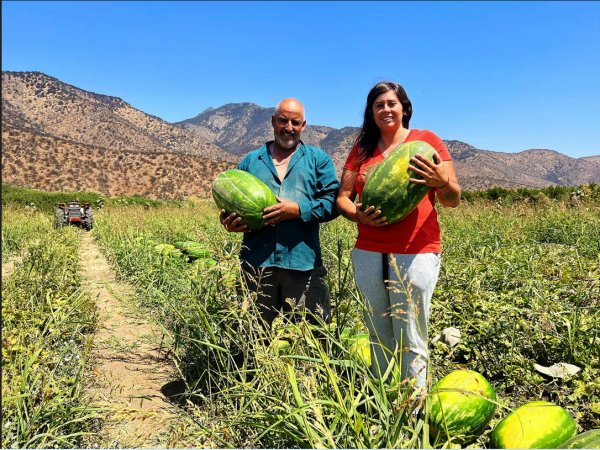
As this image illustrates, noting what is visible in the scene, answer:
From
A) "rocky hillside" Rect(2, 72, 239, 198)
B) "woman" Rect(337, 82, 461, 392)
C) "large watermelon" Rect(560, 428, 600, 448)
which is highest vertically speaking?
"rocky hillside" Rect(2, 72, 239, 198)

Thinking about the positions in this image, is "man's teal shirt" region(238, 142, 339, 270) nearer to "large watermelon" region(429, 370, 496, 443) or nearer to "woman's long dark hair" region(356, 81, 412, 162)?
"woman's long dark hair" region(356, 81, 412, 162)

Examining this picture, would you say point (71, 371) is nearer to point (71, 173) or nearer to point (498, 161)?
point (71, 173)

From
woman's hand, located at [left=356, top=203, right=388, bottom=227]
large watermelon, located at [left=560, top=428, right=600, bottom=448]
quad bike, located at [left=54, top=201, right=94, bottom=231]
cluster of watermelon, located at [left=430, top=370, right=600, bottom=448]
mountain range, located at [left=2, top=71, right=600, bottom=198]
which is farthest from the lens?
mountain range, located at [left=2, top=71, right=600, bottom=198]

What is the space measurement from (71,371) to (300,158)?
2.25 metres

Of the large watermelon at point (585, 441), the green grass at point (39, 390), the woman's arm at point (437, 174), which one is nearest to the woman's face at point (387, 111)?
the woman's arm at point (437, 174)

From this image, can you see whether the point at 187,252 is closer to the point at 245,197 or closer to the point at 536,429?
the point at 245,197

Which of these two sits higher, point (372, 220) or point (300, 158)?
point (300, 158)

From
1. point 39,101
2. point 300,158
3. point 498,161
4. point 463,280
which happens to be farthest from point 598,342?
point 498,161

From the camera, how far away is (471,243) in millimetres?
7023

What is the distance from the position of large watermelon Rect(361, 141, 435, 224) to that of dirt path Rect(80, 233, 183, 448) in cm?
151

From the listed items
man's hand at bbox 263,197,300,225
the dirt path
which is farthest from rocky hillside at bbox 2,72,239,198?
man's hand at bbox 263,197,300,225

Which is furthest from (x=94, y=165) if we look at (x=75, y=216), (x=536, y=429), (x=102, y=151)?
(x=536, y=429)

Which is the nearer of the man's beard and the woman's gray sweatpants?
the woman's gray sweatpants

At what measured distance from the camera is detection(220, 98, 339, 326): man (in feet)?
9.68
